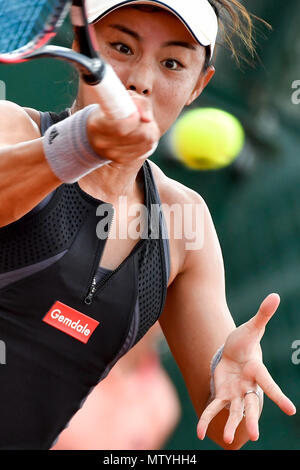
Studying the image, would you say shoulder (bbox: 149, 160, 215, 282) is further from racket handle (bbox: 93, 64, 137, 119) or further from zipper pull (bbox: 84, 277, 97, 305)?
racket handle (bbox: 93, 64, 137, 119)

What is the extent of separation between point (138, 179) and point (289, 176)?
9.33ft

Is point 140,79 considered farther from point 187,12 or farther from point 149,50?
point 187,12

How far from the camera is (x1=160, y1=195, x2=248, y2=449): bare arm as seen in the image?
2.20 metres

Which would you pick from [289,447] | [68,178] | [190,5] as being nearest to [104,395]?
[68,178]

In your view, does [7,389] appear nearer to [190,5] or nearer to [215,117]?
[190,5]

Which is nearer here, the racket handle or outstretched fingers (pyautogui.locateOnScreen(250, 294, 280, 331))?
the racket handle

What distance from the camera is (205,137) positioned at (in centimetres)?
414

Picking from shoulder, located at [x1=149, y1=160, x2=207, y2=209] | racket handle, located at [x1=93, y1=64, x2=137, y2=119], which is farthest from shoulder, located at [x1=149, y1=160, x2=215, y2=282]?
racket handle, located at [x1=93, y1=64, x2=137, y2=119]

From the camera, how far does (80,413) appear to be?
2.24 m

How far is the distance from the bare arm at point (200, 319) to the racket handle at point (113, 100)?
90cm

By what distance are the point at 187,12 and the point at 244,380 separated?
85cm

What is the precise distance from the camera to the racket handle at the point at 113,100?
4.43ft

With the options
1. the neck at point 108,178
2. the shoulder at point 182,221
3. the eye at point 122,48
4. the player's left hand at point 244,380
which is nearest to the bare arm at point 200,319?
the shoulder at point 182,221

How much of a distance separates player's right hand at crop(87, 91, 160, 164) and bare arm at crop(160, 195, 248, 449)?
2.67 feet
